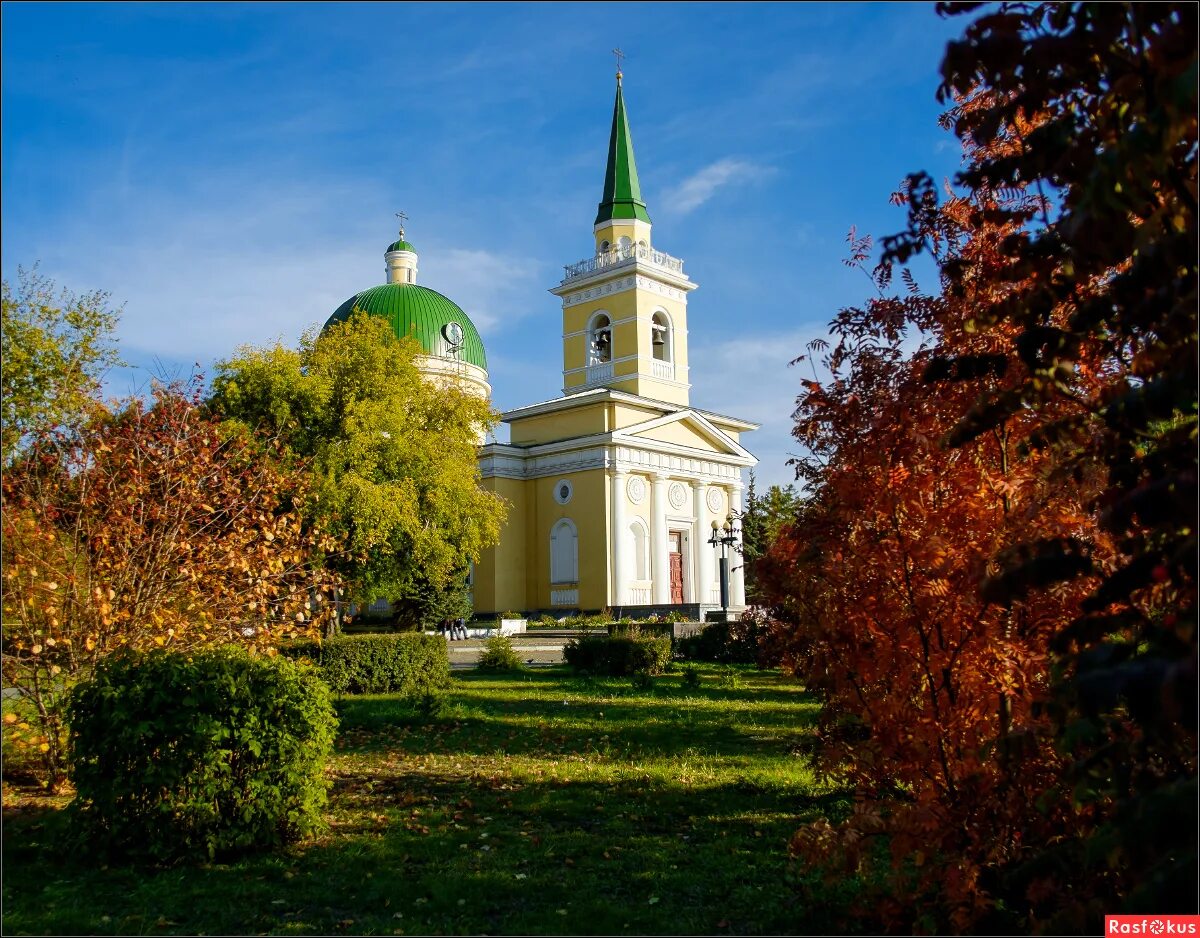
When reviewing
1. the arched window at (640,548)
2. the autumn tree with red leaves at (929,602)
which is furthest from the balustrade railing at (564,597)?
the autumn tree with red leaves at (929,602)

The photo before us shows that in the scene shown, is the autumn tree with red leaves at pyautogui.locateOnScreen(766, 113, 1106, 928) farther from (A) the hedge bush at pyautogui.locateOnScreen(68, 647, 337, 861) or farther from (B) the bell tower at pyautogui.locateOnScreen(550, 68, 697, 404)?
(B) the bell tower at pyautogui.locateOnScreen(550, 68, 697, 404)

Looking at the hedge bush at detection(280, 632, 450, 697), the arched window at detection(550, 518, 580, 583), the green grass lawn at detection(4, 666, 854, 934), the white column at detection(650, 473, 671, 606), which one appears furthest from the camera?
the white column at detection(650, 473, 671, 606)

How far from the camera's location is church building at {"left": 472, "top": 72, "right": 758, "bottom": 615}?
37031mm

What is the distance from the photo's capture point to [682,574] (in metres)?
40.5

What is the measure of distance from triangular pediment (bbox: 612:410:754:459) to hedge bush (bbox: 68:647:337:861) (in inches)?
1190

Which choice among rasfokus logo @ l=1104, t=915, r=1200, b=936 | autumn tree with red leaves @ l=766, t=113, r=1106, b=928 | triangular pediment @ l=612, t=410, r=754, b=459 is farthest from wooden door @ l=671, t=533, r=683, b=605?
rasfokus logo @ l=1104, t=915, r=1200, b=936

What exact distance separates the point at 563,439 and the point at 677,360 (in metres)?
6.97

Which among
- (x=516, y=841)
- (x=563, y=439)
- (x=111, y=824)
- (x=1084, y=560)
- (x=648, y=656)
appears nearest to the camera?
(x=1084, y=560)

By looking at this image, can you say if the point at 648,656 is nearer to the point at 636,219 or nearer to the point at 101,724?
the point at 101,724

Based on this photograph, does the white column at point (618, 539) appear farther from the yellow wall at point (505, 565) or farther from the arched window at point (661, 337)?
the arched window at point (661, 337)

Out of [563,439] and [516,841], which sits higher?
[563,439]

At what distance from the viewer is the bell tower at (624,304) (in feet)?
130

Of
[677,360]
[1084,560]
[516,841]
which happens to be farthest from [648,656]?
[677,360]

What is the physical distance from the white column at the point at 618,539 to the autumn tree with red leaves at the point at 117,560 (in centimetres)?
2702
